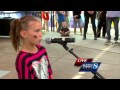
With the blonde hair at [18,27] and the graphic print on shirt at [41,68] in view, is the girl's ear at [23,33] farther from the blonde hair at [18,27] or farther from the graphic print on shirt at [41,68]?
the graphic print on shirt at [41,68]

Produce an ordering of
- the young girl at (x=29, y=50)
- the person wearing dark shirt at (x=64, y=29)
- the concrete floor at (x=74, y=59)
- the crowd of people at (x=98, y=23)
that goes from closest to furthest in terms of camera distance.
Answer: the young girl at (x=29, y=50), the concrete floor at (x=74, y=59), the crowd of people at (x=98, y=23), the person wearing dark shirt at (x=64, y=29)

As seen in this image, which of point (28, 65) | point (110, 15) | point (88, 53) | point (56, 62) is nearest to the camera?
point (28, 65)

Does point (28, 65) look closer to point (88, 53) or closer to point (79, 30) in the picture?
point (88, 53)

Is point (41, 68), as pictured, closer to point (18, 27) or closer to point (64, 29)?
point (18, 27)

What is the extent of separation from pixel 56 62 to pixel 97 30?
2.74 meters

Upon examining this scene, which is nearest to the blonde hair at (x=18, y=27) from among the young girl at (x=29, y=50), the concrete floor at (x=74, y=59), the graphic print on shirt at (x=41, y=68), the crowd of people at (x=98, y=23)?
the young girl at (x=29, y=50)

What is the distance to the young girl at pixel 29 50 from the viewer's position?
1.42 metres

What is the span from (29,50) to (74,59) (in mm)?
3238

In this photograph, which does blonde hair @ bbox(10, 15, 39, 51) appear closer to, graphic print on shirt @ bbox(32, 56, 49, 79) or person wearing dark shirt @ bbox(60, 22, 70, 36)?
graphic print on shirt @ bbox(32, 56, 49, 79)

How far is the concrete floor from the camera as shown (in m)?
3.81

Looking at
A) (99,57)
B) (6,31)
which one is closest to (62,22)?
(6,31)

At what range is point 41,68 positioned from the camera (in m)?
1.48

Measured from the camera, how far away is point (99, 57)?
484cm
